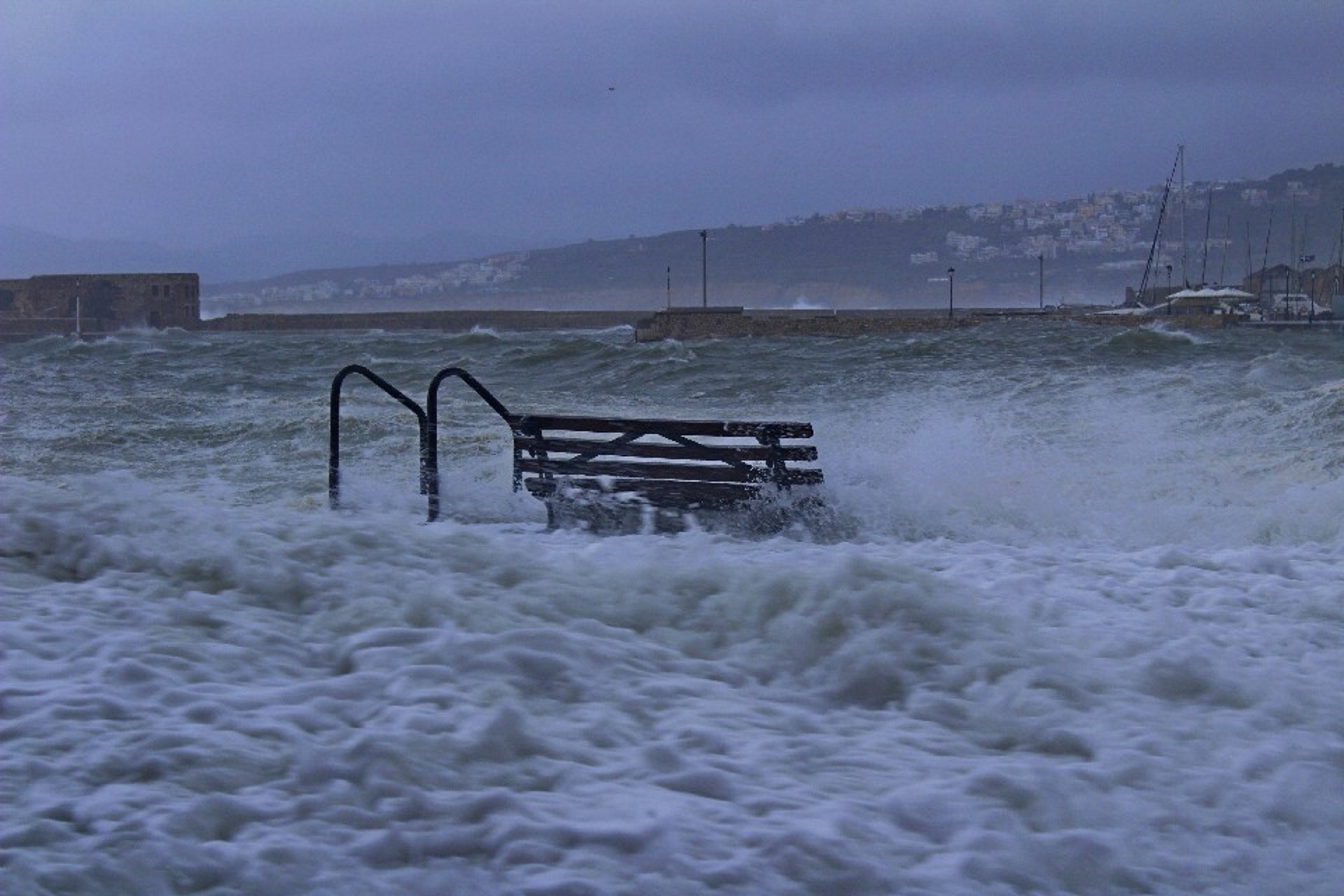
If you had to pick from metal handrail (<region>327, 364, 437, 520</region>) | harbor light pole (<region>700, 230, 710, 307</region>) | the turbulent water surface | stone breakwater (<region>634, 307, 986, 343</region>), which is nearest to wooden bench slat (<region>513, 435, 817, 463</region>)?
the turbulent water surface

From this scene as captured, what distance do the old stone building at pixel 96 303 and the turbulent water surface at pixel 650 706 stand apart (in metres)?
80.4

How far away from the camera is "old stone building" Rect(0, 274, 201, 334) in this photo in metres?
80.6

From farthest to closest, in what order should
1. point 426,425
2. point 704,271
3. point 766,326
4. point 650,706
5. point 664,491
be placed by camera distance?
point 704,271
point 766,326
point 426,425
point 664,491
point 650,706

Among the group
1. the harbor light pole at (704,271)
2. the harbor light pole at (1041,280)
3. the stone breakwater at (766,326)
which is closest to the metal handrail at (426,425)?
the stone breakwater at (766,326)

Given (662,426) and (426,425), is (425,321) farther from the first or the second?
(662,426)

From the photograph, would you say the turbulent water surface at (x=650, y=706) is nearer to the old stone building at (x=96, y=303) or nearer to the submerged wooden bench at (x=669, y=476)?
the submerged wooden bench at (x=669, y=476)

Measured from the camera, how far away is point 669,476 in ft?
25.2

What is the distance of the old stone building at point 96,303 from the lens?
80562mm

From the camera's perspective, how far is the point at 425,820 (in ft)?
9.45

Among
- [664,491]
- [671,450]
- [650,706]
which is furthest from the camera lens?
[671,450]

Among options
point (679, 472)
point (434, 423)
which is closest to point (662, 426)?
point (679, 472)

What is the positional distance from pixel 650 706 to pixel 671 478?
13.2 feet

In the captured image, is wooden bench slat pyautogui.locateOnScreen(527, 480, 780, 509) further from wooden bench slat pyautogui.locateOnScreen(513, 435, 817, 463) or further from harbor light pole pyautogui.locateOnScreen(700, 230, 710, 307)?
harbor light pole pyautogui.locateOnScreen(700, 230, 710, 307)

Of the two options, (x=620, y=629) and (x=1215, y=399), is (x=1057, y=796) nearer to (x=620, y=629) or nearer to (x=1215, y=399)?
(x=620, y=629)
